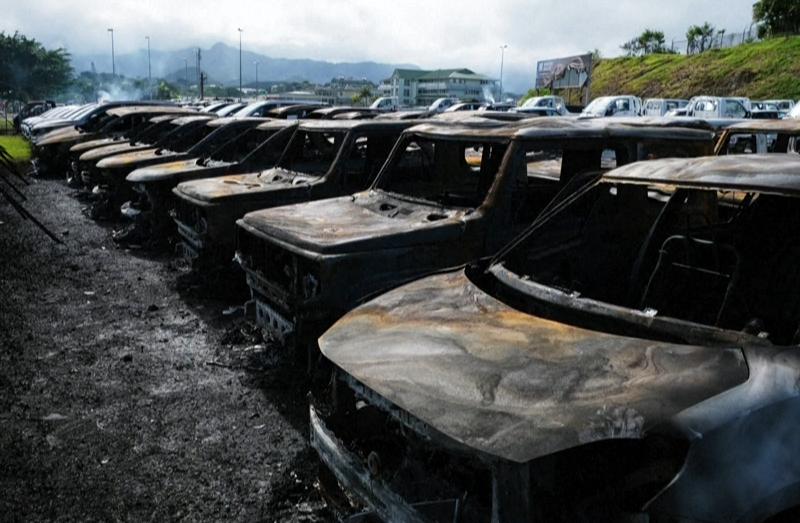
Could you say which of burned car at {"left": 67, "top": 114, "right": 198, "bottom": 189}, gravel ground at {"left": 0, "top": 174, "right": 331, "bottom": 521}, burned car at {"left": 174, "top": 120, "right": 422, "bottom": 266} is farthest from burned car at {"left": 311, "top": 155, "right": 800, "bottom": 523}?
burned car at {"left": 67, "top": 114, "right": 198, "bottom": 189}

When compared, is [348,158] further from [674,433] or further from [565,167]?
[674,433]

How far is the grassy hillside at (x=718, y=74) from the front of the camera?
1417 inches

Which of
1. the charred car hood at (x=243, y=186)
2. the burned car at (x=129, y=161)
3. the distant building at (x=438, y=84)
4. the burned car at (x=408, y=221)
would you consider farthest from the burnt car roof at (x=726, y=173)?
the distant building at (x=438, y=84)

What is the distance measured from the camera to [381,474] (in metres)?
2.47

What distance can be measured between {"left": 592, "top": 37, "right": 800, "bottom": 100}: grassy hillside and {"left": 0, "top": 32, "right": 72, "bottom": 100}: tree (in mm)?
44596

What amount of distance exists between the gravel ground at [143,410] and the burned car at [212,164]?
1.45 meters

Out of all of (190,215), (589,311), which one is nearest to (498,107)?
(190,215)

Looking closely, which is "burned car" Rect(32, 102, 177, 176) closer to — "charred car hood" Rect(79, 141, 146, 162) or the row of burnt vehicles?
"charred car hood" Rect(79, 141, 146, 162)

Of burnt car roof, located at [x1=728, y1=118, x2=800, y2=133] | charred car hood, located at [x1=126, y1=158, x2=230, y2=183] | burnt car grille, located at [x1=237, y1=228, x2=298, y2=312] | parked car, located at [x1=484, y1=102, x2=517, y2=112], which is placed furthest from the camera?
parked car, located at [x1=484, y1=102, x2=517, y2=112]

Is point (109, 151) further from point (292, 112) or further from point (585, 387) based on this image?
point (585, 387)

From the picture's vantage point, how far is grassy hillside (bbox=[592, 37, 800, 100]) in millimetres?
36000

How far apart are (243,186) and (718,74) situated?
39.9m

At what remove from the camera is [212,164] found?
29.7ft

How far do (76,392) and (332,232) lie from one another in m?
2.19
